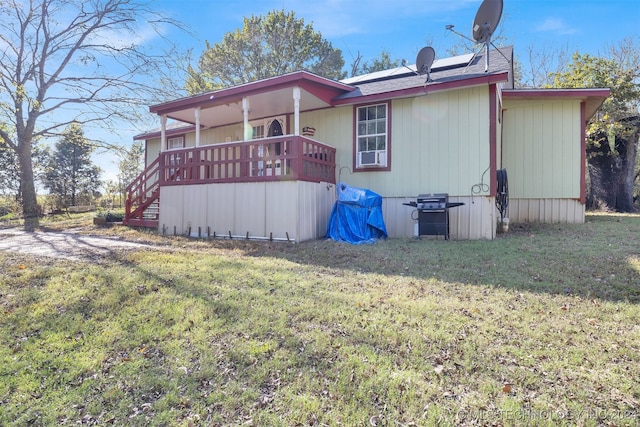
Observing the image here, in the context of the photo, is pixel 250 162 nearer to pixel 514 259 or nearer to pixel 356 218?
pixel 356 218

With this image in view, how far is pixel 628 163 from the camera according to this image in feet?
41.4

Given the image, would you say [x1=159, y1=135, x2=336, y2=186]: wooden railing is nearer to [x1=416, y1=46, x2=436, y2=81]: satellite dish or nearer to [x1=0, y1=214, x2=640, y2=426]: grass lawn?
[x1=416, y1=46, x2=436, y2=81]: satellite dish

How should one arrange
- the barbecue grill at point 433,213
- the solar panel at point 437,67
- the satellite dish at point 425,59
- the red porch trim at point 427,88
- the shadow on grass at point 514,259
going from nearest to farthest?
the shadow on grass at point 514,259
the red porch trim at point 427,88
the barbecue grill at point 433,213
the satellite dish at point 425,59
the solar panel at point 437,67

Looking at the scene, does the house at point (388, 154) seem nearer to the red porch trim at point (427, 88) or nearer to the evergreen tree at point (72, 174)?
the red porch trim at point (427, 88)

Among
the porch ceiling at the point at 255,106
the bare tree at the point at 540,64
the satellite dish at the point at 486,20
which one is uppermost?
the bare tree at the point at 540,64

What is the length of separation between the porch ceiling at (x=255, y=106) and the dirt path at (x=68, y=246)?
13.0 ft

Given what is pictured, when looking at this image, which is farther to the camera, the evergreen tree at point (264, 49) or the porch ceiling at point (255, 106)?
the evergreen tree at point (264, 49)

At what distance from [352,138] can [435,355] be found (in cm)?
687

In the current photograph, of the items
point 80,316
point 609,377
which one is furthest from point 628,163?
point 80,316

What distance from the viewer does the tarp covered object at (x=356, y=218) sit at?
742 centimetres

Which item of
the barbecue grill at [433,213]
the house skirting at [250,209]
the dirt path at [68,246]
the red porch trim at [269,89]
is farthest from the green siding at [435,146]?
the dirt path at [68,246]

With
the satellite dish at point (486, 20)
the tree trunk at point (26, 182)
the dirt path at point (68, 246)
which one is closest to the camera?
the dirt path at point (68, 246)

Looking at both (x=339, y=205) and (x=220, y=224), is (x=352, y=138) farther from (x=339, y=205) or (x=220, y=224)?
(x=220, y=224)

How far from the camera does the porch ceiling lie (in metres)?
8.37
